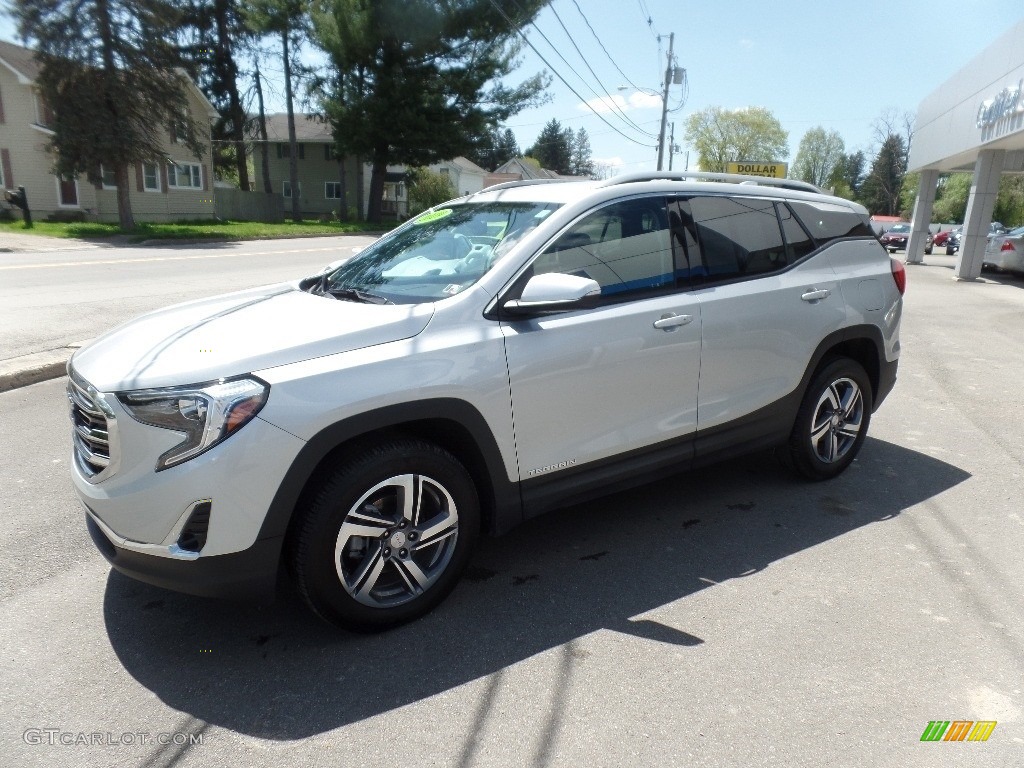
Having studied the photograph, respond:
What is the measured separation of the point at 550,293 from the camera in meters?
3.22

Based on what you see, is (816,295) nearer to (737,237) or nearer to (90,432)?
(737,237)

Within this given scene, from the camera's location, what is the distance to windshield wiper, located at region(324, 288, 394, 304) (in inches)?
135

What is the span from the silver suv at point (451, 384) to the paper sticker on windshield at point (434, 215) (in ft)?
0.12

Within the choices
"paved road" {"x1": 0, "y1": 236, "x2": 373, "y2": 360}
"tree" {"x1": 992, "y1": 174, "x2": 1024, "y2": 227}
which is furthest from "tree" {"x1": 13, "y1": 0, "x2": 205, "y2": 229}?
"tree" {"x1": 992, "y1": 174, "x2": 1024, "y2": 227}

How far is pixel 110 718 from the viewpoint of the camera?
2.62 metres

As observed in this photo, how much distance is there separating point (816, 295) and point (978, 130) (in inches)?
772

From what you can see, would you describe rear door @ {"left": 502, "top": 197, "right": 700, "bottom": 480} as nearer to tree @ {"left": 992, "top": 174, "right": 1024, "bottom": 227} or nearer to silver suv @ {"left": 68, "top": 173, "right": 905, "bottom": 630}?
silver suv @ {"left": 68, "top": 173, "right": 905, "bottom": 630}

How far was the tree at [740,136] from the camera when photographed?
273 ft

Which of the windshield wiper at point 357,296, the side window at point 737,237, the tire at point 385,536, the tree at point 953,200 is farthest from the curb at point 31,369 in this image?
the tree at point 953,200

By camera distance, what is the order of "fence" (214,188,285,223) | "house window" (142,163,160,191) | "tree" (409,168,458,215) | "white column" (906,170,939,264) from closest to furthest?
1. "white column" (906,170,939,264)
2. "house window" (142,163,160,191)
3. "fence" (214,188,285,223)
4. "tree" (409,168,458,215)

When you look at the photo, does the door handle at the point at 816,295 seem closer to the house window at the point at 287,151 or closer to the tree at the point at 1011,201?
the house window at the point at 287,151

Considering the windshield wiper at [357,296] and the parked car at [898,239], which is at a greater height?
the windshield wiper at [357,296]

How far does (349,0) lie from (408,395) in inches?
1508

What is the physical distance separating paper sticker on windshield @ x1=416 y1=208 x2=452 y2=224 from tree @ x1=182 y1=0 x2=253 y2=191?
1748 inches
